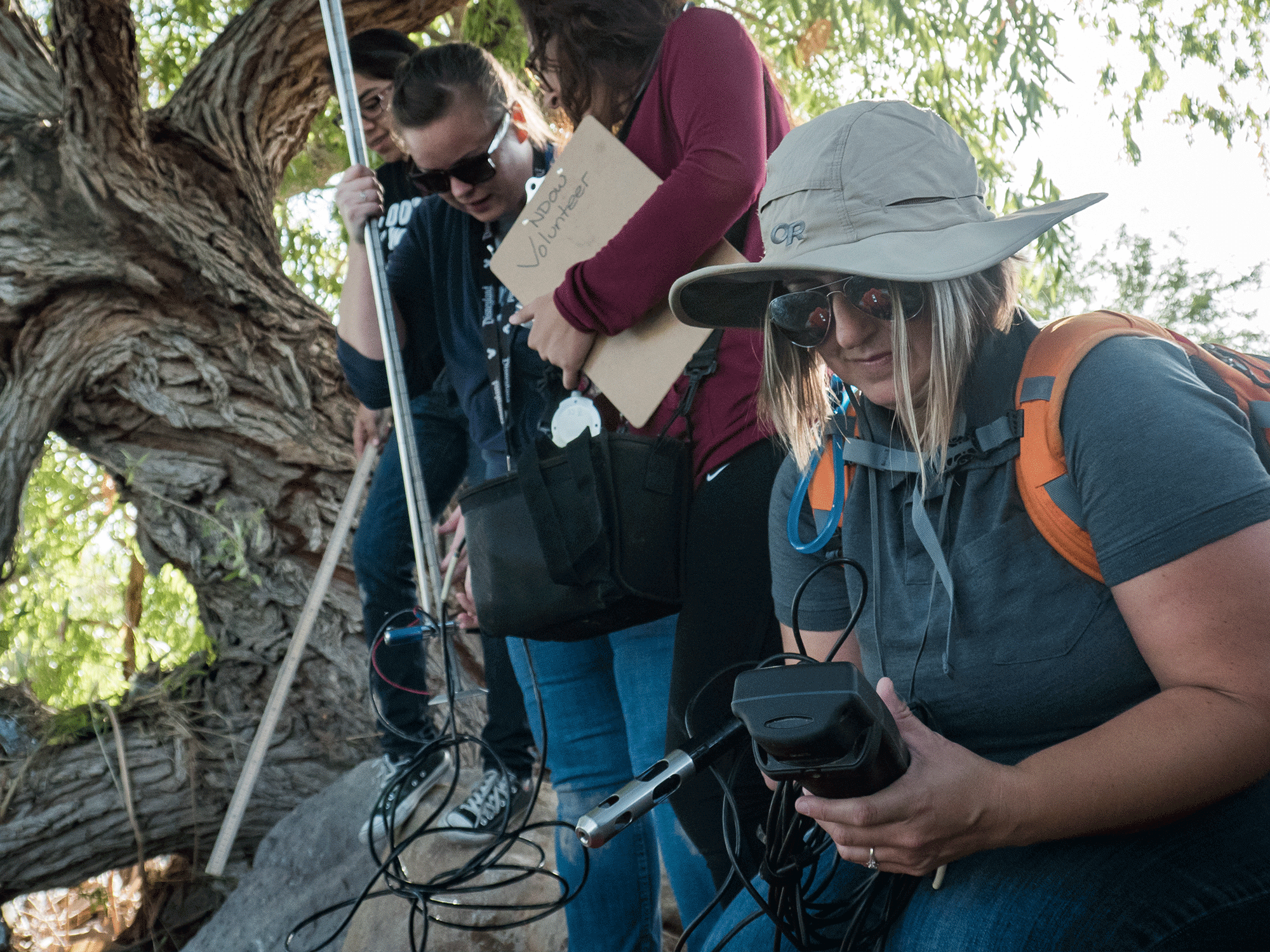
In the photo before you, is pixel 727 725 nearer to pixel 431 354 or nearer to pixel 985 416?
pixel 985 416

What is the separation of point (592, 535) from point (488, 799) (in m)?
1.26

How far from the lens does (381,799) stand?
232 cm

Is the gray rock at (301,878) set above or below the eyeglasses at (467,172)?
below

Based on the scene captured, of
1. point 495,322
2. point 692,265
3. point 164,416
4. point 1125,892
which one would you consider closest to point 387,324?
point 495,322

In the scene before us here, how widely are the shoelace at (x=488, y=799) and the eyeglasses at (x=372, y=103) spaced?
6.28ft

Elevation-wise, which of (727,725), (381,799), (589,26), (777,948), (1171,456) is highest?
(589,26)

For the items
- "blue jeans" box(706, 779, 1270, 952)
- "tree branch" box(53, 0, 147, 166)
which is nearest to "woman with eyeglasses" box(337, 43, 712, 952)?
"blue jeans" box(706, 779, 1270, 952)

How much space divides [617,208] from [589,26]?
0.31 meters

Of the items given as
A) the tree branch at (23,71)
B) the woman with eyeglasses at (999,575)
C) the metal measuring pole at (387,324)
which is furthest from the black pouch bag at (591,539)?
the tree branch at (23,71)

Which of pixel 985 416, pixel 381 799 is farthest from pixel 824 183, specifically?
pixel 381 799

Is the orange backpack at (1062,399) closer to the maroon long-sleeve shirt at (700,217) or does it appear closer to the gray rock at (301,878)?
the maroon long-sleeve shirt at (700,217)

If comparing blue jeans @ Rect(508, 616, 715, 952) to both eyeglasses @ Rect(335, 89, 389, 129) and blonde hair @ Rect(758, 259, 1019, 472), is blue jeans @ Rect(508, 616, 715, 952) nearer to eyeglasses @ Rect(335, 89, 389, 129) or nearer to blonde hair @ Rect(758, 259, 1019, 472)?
blonde hair @ Rect(758, 259, 1019, 472)

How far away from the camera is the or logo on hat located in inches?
45.7

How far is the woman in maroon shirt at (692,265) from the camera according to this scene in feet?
4.87
